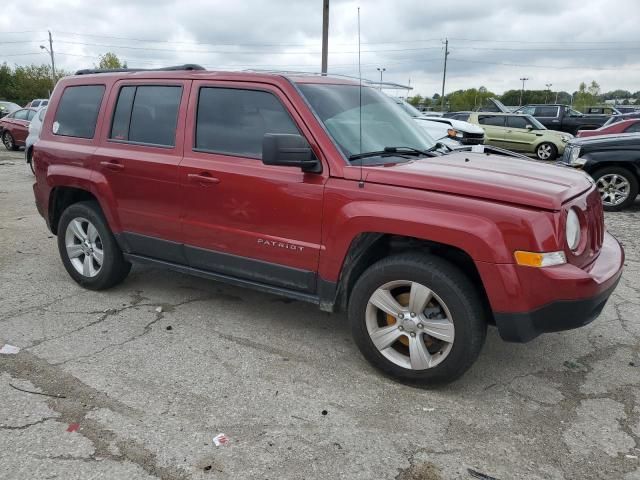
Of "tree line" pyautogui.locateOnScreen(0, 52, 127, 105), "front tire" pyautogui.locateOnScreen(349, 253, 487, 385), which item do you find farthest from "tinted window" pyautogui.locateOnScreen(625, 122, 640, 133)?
"tree line" pyautogui.locateOnScreen(0, 52, 127, 105)

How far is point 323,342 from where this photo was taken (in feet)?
12.9

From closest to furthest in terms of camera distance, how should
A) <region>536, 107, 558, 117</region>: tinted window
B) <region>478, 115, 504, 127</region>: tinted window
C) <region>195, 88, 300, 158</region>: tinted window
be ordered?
<region>195, 88, 300, 158</region>: tinted window → <region>478, 115, 504, 127</region>: tinted window → <region>536, 107, 558, 117</region>: tinted window

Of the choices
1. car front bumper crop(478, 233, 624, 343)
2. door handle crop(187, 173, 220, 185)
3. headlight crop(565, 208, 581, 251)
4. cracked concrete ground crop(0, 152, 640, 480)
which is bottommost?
cracked concrete ground crop(0, 152, 640, 480)

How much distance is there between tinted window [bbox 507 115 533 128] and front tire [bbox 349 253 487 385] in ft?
52.6

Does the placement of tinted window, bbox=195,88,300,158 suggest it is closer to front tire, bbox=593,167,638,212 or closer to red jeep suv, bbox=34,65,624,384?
red jeep suv, bbox=34,65,624,384

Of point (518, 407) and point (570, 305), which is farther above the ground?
point (570, 305)

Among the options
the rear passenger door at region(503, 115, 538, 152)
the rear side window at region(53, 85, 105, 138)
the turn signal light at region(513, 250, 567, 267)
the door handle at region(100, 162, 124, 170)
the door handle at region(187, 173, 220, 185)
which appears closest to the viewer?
the turn signal light at region(513, 250, 567, 267)

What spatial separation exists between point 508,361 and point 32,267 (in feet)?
15.4

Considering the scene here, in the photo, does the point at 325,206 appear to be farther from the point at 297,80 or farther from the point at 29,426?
the point at 29,426

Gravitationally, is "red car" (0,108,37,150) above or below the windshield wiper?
below

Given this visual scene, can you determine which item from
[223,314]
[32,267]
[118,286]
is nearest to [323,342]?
[223,314]

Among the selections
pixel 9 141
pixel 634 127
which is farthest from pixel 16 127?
pixel 634 127

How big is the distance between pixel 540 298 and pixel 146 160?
2.97m

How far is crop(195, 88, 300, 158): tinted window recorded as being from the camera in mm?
3676
